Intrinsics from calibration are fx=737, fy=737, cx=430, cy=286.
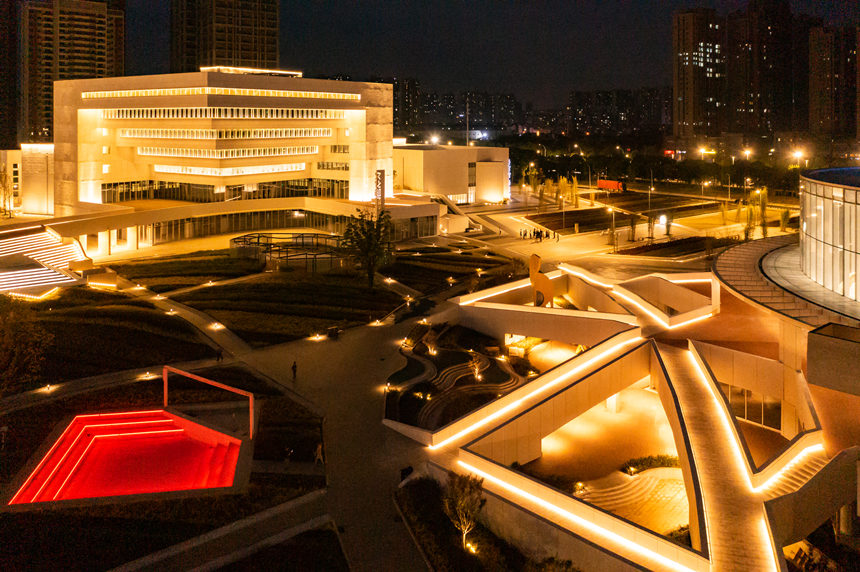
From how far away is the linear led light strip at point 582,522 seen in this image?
17.7m

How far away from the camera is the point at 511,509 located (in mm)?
19812

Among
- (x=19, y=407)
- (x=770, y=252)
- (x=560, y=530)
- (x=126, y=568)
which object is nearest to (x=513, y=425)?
(x=560, y=530)

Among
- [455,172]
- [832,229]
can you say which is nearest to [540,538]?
[832,229]

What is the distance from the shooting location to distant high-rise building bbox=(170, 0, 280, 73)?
138625mm

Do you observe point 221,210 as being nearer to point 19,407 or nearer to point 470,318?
point 470,318

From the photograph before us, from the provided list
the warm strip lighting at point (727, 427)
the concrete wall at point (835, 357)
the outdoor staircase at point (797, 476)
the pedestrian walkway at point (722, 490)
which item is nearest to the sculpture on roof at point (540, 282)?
the warm strip lighting at point (727, 427)

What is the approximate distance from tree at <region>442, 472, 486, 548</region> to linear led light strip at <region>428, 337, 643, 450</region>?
4319 millimetres

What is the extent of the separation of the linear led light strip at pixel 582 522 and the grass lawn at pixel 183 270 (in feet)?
99.3

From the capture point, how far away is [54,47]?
128 metres

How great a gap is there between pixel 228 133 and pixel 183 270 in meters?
19.0

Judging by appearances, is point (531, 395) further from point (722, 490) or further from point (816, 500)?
point (816, 500)

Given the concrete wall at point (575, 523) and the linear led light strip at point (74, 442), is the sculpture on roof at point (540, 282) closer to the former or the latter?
the concrete wall at point (575, 523)

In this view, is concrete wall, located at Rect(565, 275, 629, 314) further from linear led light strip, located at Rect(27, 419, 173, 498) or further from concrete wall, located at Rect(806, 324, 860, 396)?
linear led light strip, located at Rect(27, 419, 173, 498)

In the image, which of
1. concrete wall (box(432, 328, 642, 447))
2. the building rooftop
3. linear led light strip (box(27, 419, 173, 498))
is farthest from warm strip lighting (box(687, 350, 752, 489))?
linear led light strip (box(27, 419, 173, 498))
